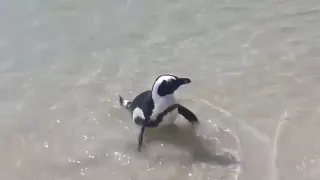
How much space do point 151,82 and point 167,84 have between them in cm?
55

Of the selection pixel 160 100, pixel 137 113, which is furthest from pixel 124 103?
pixel 160 100

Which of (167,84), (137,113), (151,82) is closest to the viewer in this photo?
(167,84)

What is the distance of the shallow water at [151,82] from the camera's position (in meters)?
2.26

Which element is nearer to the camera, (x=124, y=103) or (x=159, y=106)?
(x=159, y=106)

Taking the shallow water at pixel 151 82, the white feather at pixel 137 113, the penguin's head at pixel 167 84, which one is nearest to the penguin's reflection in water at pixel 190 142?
the shallow water at pixel 151 82

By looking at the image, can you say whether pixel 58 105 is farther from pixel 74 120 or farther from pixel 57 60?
pixel 57 60

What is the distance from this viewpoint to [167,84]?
2232mm

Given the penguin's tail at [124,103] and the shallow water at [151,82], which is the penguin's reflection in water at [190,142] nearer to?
the shallow water at [151,82]

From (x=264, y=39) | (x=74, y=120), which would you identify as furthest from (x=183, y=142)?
(x=264, y=39)

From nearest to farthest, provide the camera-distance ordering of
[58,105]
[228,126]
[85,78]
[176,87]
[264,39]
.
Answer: [176,87]
[228,126]
[58,105]
[85,78]
[264,39]

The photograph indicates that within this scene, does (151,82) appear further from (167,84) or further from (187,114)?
(167,84)

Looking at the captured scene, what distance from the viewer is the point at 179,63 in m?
2.93

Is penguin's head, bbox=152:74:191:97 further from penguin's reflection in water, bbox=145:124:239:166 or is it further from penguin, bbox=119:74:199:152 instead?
penguin's reflection in water, bbox=145:124:239:166

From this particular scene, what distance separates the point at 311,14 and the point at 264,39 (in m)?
0.40
